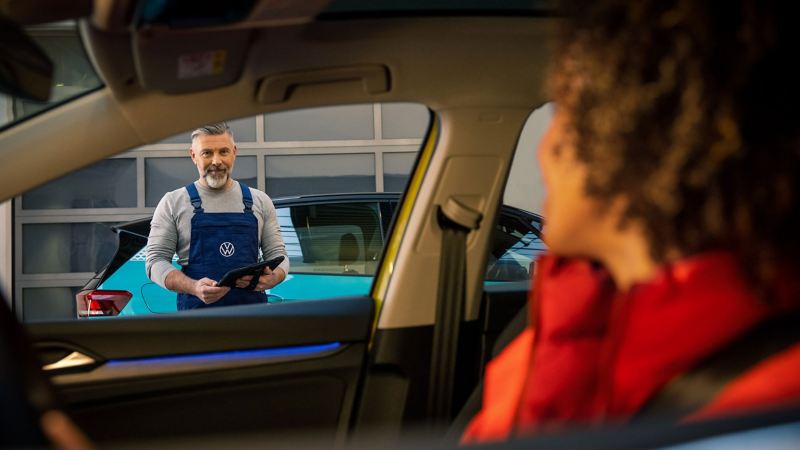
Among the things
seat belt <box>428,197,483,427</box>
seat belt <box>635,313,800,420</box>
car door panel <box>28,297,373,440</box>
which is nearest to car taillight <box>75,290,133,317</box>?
car door panel <box>28,297,373,440</box>

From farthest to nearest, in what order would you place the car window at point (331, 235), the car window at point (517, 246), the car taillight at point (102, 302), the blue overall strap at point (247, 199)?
1. the car window at point (331, 235)
2. the car taillight at point (102, 302)
3. the car window at point (517, 246)
4. the blue overall strap at point (247, 199)

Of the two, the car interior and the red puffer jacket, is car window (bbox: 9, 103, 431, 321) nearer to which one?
the car interior

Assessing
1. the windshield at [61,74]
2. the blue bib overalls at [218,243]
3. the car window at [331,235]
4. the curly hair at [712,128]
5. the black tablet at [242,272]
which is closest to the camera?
the curly hair at [712,128]

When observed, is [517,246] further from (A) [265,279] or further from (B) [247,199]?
(A) [265,279]

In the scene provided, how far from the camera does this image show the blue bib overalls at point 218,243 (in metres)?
4.40

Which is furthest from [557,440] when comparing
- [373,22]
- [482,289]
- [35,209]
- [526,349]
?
[35,209]

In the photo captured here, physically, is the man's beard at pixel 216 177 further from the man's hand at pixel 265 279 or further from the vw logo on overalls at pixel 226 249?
the man's hand at pixel 265 279

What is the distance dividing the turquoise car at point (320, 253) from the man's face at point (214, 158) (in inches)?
20.6

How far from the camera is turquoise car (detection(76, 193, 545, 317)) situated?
16.3ft

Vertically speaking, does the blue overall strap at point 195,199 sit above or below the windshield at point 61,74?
below

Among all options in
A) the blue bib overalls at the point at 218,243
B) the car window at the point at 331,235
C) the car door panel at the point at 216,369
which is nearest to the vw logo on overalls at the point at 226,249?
the blue bib overalls at the point at 218,243

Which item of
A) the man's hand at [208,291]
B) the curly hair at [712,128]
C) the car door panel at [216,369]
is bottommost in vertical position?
the car door panel at [216,369]

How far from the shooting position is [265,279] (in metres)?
4.04

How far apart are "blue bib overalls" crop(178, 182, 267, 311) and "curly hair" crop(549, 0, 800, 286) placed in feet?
10.7
